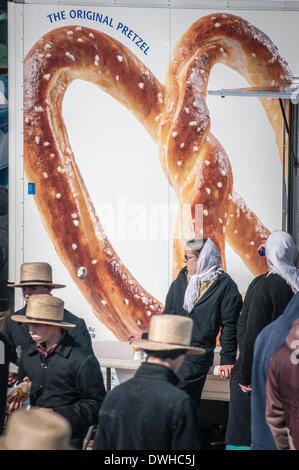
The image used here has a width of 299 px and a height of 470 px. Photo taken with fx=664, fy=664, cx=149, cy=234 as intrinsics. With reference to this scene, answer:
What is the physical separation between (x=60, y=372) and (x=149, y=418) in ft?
3.48

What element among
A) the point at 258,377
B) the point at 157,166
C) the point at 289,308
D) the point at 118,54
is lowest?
the point at 258,377

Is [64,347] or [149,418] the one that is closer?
[149,418]

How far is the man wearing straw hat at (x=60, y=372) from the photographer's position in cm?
362

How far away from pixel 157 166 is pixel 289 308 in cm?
247

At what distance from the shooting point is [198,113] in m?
5.38

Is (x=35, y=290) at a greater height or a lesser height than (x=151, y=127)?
lesser

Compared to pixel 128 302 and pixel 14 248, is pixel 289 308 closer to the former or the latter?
pixel 128 302

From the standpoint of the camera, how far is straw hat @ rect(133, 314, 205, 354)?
3.06 metres

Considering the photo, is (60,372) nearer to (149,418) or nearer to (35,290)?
(149,418)

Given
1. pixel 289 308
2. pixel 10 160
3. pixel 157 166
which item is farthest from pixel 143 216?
pixel 289 308

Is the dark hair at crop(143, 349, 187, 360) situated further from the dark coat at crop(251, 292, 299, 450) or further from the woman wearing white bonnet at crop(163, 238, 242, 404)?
the woman wearing white bonnet at crop(163, 238, 242, 404)

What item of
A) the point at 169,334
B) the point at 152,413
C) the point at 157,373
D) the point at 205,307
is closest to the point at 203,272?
the point at 205,307

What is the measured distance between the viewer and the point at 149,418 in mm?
2727

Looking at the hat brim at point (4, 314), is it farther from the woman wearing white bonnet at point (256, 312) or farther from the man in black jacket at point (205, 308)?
the woman wearing white bonnet at point (256, 312)
